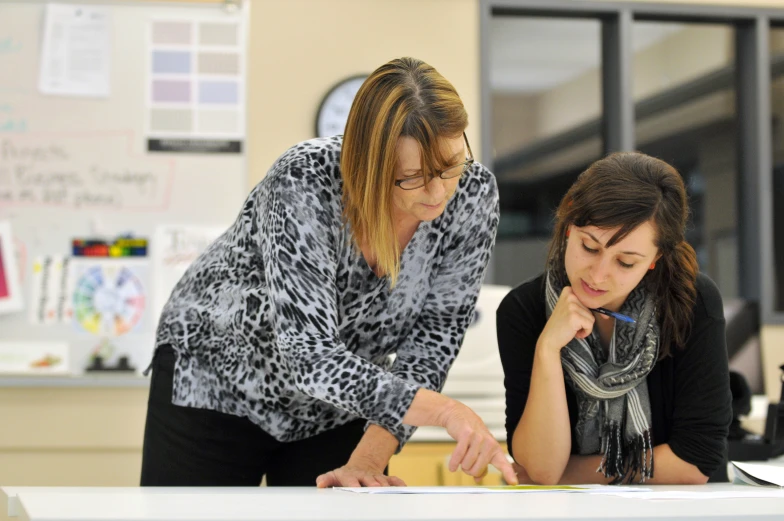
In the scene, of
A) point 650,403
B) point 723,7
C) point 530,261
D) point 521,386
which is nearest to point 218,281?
point 521,386

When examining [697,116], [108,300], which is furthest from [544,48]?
[108,300]

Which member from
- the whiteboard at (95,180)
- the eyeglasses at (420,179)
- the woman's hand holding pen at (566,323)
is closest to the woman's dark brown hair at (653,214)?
the woman's hand holding pen at (566,323)

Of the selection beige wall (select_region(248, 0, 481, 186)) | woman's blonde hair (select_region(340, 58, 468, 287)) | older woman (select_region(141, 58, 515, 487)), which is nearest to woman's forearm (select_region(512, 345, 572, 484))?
older woman (select_region(141, 58, 515, 487))

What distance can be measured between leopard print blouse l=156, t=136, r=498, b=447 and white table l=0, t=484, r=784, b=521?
0.98 feet

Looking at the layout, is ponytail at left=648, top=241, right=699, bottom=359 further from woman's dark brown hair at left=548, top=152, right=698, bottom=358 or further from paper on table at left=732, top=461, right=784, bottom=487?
paper on table at left=732, top=461, right=784, bottom=487

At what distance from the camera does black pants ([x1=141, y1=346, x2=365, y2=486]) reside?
145 cm

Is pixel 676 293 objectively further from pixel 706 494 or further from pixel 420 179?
pixel 420 179

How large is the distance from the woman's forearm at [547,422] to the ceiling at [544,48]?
7.97 feet

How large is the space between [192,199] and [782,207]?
2501 millimetres

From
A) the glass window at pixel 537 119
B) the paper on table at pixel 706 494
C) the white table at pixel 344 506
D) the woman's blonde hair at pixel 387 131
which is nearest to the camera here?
the white table at pixel 344 506

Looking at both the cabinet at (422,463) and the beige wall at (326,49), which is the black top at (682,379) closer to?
the cabinet at (422,463)

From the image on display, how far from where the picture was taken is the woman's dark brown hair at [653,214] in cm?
147

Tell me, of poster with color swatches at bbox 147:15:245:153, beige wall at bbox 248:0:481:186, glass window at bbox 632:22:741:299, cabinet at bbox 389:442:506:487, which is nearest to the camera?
cabinet at bbox 389:442:506:487

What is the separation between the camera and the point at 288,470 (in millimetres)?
1499
